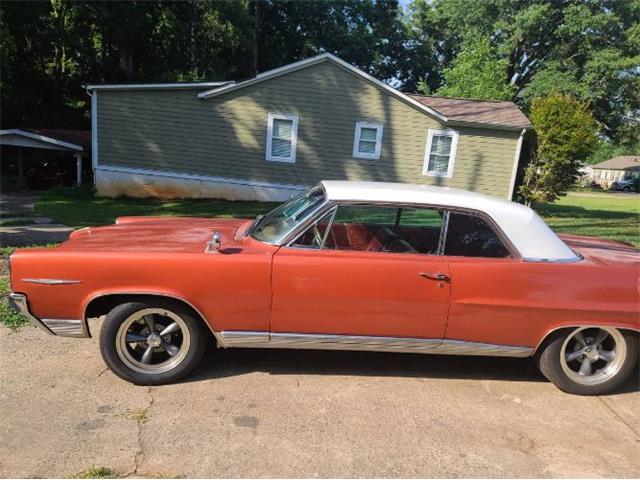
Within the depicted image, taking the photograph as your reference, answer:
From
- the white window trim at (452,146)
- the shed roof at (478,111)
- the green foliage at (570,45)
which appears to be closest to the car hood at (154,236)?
the white window trim at (452,146)

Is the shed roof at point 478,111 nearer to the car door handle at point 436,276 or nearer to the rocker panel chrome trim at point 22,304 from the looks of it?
the car door handle at point 436,276

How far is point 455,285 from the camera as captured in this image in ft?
11.4

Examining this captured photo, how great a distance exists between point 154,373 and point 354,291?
5.03 ft

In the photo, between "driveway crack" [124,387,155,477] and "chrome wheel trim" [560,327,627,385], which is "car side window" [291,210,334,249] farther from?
"chrome wheel trim" [560,327,627,385]

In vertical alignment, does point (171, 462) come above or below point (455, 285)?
below

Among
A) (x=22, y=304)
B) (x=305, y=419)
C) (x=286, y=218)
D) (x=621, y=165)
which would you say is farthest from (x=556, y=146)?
(x=621, y=165)

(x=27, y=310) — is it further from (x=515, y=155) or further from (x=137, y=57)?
(x=137, y=57)

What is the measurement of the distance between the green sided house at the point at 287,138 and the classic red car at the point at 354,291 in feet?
41.7

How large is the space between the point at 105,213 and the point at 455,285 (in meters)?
10.5

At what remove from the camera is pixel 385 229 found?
3.92 m

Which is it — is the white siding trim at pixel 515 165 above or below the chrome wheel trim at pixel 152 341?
above

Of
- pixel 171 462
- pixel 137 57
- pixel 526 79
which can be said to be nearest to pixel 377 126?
pixel 171 462

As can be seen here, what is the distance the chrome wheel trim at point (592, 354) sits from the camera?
374 centimetres

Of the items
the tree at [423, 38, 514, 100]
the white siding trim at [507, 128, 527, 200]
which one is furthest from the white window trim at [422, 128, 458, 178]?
the tree at [423, 38, 514, 100]
